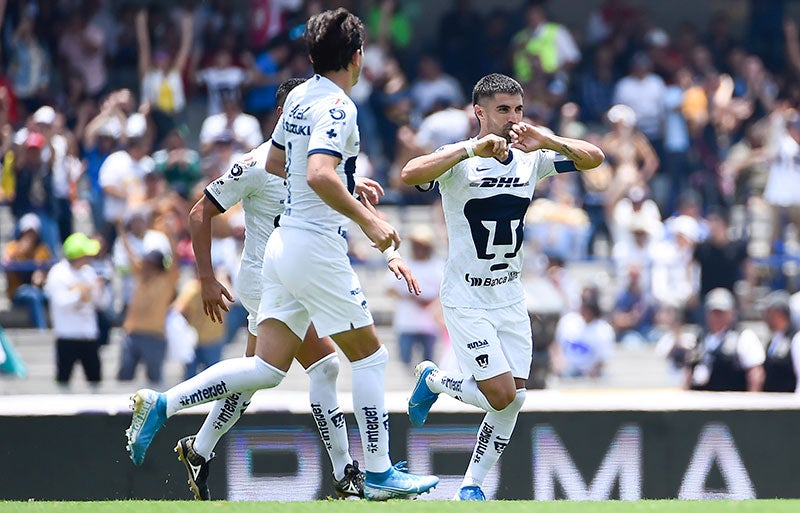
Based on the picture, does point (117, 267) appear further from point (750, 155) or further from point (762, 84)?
point (762, 84)

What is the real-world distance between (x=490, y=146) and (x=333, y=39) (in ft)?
3.15

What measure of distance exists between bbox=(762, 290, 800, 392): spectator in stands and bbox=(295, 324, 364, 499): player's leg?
5.04 metres

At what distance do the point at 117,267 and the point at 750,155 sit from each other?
26.3ft

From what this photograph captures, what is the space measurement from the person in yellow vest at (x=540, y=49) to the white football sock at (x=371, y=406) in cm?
1193

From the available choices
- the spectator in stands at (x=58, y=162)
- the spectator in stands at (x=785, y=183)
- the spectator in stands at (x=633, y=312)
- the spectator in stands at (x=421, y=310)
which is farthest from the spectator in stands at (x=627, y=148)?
the spectator in stands at (x=58, y=162)

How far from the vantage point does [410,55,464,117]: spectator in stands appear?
17469mm

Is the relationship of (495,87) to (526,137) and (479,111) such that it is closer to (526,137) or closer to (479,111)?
(479,111)

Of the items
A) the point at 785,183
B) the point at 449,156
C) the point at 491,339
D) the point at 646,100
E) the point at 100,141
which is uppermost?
the point at 646,100

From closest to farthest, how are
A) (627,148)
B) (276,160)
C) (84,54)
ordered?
1. (276,160)
2. (627,148)
3. (84,54)

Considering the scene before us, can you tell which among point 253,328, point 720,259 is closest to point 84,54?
point 720,259

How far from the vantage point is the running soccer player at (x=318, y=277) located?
249 inches

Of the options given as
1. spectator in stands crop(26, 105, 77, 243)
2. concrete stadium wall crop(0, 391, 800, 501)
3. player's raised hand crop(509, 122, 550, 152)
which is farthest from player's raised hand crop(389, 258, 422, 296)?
spectator in stands crop(26, 105, 77, 243)

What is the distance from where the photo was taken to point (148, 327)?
1259 centimetres

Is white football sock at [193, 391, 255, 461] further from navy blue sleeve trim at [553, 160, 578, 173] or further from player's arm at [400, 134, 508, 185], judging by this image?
navy blue sleeve trim at [553, 160, 578, 173]
